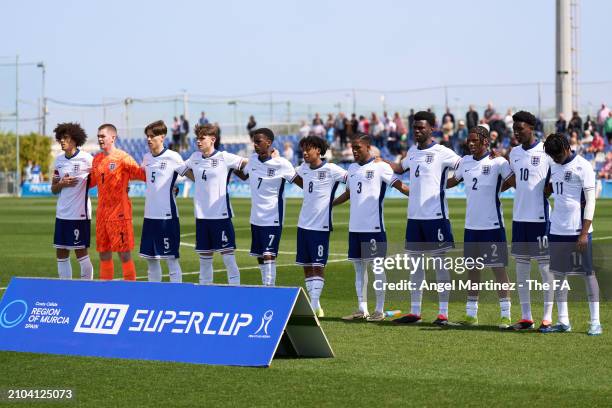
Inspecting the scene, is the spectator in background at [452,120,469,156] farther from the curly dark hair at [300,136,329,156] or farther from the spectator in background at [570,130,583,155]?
the curly dark hair at [300,136,329,156]

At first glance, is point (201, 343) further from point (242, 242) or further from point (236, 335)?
point (242, 242)

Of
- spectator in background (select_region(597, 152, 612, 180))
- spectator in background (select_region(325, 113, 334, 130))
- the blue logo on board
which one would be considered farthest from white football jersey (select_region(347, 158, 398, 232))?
spectator in background (select_region(325, 113, 334, 130))

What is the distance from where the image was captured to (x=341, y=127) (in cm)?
4719

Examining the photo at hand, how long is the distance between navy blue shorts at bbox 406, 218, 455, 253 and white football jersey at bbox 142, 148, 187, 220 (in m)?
2.83

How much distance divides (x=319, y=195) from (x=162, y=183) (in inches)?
74.2

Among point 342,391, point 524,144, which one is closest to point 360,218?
point 524,144

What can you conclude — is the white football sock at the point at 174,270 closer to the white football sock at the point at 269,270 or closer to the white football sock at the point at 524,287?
the white football sock at the point at 269,270

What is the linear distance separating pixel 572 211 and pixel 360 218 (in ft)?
8.00

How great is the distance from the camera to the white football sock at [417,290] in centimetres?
1195

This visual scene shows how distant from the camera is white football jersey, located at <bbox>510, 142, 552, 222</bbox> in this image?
1116 cm

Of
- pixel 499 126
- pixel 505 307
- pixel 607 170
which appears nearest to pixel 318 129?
pixel 499 126

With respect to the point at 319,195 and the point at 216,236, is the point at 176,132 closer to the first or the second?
the point at 216,236

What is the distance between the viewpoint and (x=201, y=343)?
9164 mm

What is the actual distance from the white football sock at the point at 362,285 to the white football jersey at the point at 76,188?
11.5 feet
